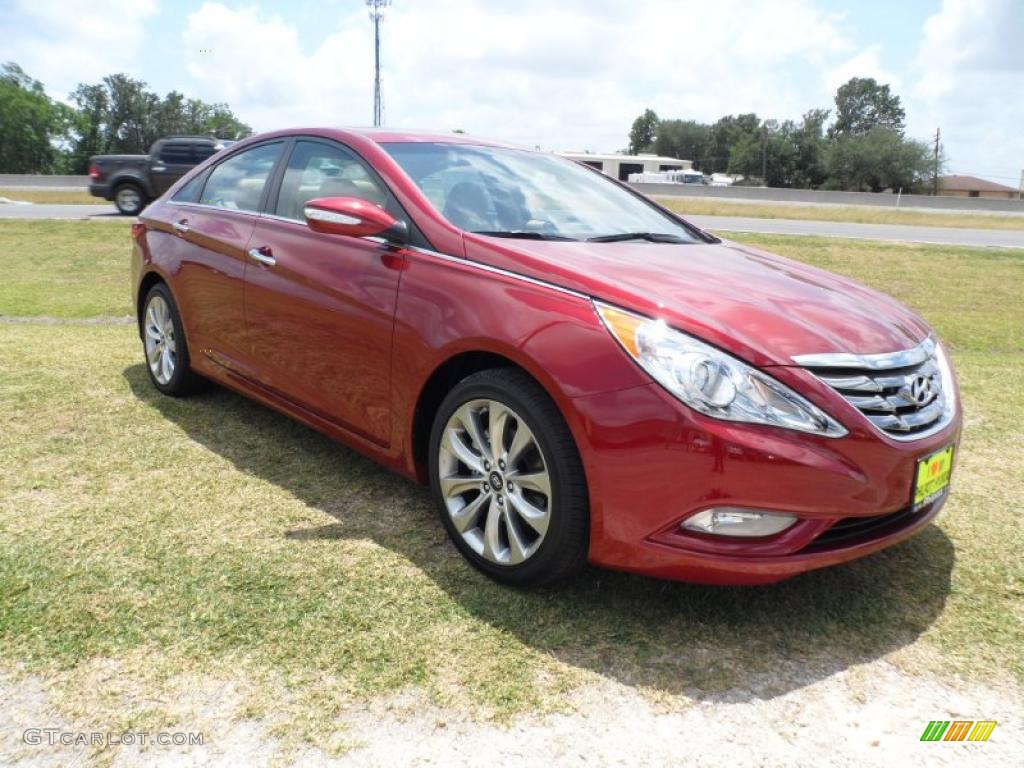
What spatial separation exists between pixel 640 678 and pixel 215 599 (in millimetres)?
1382

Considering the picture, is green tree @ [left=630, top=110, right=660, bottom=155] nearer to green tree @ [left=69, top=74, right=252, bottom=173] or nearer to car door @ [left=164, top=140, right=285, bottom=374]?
green tree @ [left=69, top=74, right=252, bottom=173]

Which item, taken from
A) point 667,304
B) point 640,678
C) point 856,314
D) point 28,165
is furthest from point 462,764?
point 28,165

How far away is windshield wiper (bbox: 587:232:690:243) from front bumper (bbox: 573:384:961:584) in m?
1.06

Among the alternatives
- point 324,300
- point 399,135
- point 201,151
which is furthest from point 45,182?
point 324,300

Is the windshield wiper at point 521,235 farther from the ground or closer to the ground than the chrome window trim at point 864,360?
farther from the ground

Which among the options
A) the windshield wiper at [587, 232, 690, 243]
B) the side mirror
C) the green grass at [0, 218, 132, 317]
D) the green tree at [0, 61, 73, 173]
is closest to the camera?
the side mirror

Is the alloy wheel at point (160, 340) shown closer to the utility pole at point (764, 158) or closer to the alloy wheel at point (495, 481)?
the alloy wheel at point (495, 481)

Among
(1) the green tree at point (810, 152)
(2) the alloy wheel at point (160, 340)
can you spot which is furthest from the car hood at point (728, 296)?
(1) the green tree at point (810, 152)

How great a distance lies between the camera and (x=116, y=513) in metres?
3.38

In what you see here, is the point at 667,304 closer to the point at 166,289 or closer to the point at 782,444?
the point at 782,444

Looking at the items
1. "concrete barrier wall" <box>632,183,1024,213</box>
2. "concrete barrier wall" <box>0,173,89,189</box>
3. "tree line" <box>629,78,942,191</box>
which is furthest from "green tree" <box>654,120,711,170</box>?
"concrete barrier wall" <box>0,173,89,189</box>

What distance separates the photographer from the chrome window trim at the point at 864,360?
2.45 meters

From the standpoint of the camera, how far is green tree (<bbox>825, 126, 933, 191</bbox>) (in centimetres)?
6969

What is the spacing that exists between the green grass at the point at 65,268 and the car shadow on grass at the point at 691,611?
5.88m
